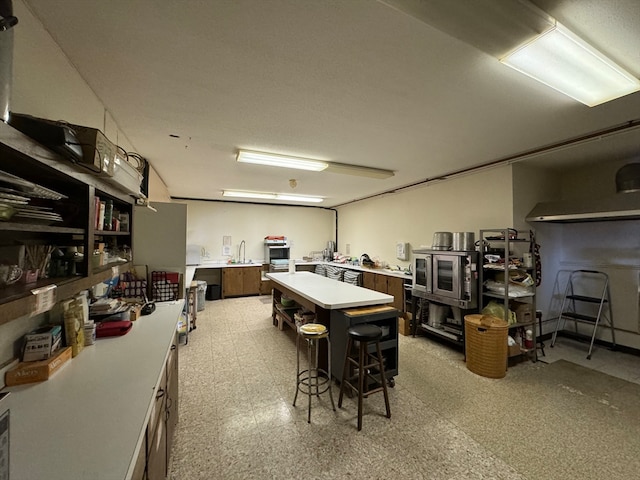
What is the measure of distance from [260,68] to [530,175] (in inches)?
154

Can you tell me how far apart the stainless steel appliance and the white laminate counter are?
5277 mm

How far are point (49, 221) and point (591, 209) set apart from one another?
483 cm

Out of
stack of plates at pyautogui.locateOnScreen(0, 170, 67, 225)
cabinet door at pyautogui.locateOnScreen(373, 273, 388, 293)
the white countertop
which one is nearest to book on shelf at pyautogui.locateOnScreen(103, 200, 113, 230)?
stack of plates at pyautogui.locateOnScreen(0, 170, 67, 225)

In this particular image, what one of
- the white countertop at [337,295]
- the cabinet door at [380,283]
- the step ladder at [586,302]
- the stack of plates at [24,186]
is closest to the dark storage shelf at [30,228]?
the stack of plates at [24,186]

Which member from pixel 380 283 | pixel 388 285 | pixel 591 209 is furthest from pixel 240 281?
pixel 591 209

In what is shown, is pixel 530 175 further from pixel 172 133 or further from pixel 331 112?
pixel 172 133

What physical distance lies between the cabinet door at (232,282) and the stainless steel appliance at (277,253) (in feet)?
2.64

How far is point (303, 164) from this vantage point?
3580 mm

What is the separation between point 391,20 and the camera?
4.20 ft

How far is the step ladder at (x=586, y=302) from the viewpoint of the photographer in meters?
3.58

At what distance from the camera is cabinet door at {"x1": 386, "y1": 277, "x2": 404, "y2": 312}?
4598mm

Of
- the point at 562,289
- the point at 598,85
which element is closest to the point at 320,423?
the point at 598,85

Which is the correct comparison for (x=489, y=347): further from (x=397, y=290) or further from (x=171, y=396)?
→ (x=171, y=396)

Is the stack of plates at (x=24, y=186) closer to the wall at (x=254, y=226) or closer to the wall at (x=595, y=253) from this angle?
the wall at (x=595, y=253)
